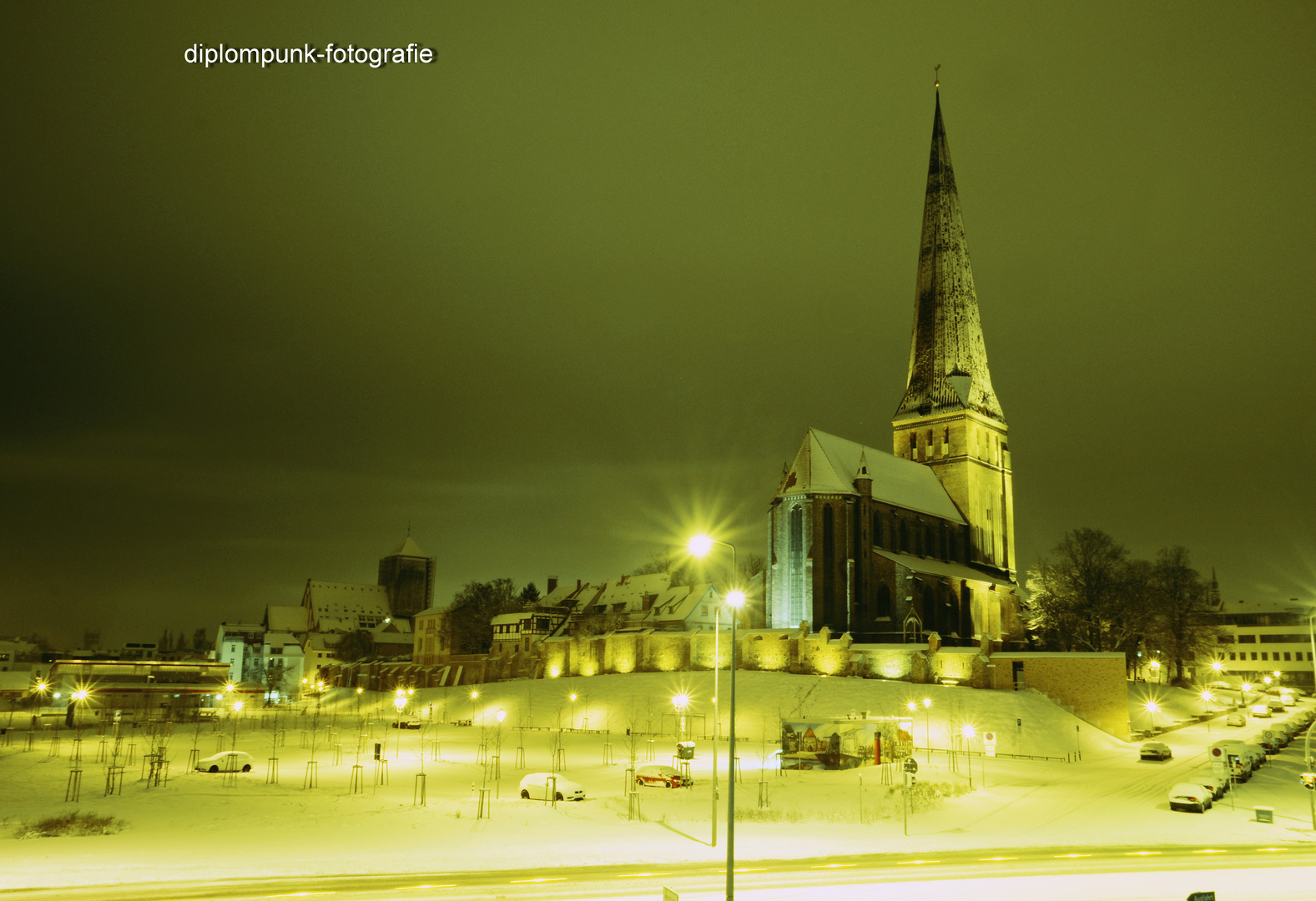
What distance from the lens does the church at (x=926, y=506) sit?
67.9 metres

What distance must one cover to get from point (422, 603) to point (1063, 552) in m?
107

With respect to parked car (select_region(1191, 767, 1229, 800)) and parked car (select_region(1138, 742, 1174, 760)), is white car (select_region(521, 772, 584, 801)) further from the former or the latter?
parked car (select_region(1138, 742, 1174, 760))

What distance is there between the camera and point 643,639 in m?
73.0

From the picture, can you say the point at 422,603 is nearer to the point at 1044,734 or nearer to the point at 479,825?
the point at 1044,734

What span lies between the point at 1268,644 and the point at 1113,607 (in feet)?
240

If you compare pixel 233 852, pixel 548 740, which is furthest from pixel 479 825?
pixel 548 740

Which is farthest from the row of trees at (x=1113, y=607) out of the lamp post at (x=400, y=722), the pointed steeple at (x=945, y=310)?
the lamp post at (x=400, y=722)

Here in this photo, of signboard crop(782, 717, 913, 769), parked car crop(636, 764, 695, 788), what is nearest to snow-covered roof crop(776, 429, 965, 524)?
signboard crop(782, 717, 913, 769)

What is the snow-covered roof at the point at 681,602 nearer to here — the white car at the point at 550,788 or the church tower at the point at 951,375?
the church tower at the point at 951,375

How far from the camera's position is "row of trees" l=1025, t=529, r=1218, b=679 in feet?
232

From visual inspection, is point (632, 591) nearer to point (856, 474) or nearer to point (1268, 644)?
point (856, 474)

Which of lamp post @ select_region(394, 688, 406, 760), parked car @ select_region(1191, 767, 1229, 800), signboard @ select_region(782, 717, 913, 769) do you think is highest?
signboard @ select_region(782, 717, 913, 769)

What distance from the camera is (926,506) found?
7925 centimetres

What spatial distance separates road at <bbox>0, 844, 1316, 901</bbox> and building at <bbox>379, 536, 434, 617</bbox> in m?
137
